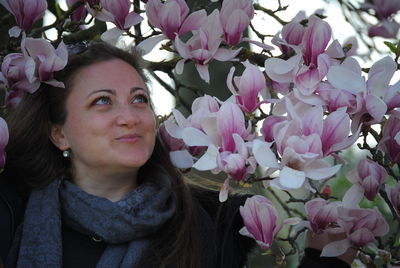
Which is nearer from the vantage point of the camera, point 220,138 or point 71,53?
point 220,138

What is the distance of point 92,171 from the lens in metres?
1.84

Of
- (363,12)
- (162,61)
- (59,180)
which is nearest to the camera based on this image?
(363,12)

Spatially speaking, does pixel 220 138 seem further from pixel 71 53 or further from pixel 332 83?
pixel 71 53

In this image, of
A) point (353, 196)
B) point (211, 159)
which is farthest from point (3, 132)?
point (353, 196)

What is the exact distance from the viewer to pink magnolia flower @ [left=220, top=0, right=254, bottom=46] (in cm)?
151

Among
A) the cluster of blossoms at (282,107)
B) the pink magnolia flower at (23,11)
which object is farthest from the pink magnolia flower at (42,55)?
the pink magnolia flower at (23,11)

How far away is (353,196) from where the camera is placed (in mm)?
1454

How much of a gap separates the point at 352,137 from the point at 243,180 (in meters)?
0.20

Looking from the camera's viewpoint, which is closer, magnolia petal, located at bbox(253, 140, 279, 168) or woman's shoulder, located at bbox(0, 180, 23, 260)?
magnolia petal, located at bbox(253, 140, 279, 168)

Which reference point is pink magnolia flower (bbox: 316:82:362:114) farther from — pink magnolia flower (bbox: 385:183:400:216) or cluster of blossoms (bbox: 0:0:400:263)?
pink magnolia flower (bbox: 385:183:400:216)

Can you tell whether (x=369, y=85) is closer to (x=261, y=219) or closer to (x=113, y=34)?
(x=261, y=219)

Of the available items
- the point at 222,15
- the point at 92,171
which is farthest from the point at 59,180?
the point at 222,15

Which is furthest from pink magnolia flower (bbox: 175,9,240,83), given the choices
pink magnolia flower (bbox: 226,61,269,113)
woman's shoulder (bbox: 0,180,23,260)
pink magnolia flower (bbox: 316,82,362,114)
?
woman's shoulder (bbox: 0,180,23,260)

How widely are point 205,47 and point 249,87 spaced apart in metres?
0.24
